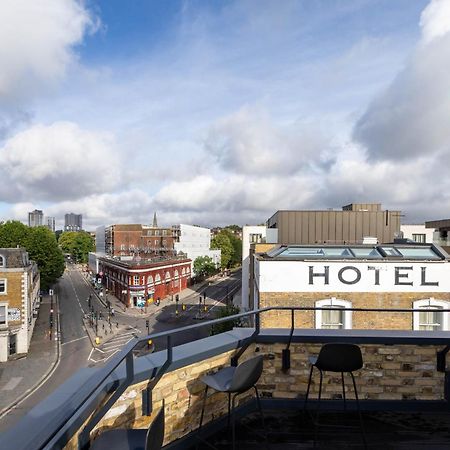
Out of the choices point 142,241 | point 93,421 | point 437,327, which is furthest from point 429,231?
point 142,241

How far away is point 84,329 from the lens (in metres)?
33.2

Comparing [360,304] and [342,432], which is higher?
[342,432]

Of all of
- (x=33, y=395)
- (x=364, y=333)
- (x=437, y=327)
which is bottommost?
(x=33, y=395)

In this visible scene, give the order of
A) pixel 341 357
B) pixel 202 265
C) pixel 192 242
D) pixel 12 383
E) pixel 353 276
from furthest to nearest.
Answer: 1. pixel 192 242
2. pixel 202 265
3. pixel 12 383
4. pixel 353 276
5. pixel 341 357

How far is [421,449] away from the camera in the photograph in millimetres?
3854

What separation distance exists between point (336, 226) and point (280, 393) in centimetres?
1935

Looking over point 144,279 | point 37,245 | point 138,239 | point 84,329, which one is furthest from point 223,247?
point 84,329

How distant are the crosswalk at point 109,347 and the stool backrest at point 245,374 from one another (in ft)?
71.4

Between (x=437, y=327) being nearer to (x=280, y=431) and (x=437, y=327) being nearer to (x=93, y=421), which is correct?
(x=280, y=431)

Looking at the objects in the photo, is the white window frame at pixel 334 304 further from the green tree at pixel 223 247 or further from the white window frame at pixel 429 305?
the green tree at pixel 223 247

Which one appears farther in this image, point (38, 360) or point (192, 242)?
point (192, 242)

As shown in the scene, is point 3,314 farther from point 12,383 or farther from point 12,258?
point 12,383

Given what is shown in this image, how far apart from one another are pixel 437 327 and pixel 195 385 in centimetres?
1131

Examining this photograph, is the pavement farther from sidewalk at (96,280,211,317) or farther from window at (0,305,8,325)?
window at (0,305,8,325)
